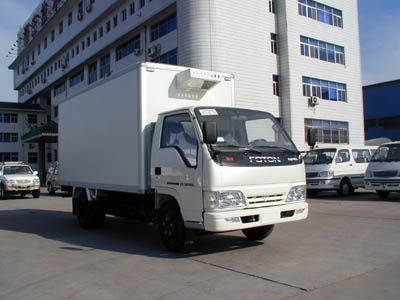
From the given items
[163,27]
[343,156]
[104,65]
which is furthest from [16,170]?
[104,65]

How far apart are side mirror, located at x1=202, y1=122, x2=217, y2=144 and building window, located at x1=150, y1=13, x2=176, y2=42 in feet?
91.0

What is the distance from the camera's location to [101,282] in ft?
20.2

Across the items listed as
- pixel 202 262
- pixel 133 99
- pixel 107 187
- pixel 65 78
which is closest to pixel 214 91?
pixel 133 99

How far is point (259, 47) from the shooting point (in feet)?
110

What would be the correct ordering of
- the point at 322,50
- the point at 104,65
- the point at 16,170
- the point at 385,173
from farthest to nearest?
1. the point at 104,65
2. the point at 322,50
3. the point at 16,170
4. the point at 385,173

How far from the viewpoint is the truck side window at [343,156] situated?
18.3 metres

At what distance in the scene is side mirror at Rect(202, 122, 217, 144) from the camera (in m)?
6.75

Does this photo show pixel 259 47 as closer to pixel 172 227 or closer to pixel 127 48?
pixel 127 48

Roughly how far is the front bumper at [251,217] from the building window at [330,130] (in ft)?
97.1

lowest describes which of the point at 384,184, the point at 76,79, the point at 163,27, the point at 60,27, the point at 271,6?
the point at 384,184

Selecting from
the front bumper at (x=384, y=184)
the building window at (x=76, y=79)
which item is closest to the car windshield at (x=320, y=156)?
the front bumper at (x=384, y=184)

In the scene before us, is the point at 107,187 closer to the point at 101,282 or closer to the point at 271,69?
the point at 101,282

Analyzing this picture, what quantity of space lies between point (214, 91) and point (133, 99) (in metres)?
1.72

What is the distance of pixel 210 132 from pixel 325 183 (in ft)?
39.3
